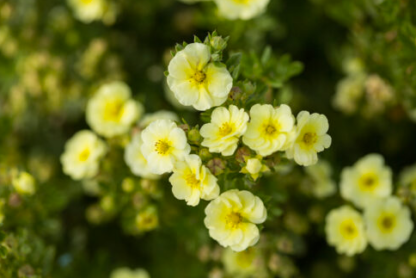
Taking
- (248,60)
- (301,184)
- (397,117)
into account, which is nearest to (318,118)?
(248,60)

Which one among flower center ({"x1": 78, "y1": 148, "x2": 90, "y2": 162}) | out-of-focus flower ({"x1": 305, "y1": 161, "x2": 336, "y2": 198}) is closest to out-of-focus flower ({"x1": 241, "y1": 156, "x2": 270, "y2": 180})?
out-of-focus flower ({"x1": 305, "y1": 161, "x2": 336, "y2": 198})

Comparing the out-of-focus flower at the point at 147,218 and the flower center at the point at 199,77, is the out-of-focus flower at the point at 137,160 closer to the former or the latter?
the out-of-focus flower at the point at 147,218

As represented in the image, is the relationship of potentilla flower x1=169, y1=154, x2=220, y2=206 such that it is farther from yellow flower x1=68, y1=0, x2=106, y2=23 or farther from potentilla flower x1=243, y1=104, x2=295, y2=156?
yellow flower x1=68, y1=0, x2=106, y2=23

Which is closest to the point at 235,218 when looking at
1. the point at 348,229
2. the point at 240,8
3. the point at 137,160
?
the point at 137,160

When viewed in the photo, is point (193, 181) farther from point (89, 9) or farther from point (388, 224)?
point (89, 9)

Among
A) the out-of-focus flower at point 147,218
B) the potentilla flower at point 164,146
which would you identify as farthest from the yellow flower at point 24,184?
the potentilla flower at point 164,146

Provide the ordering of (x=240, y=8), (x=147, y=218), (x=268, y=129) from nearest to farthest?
(x=268, y=129)
(x=147, y=218)
(x=240, y=8)

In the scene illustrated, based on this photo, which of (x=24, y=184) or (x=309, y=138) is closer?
(x=309, y=138)
